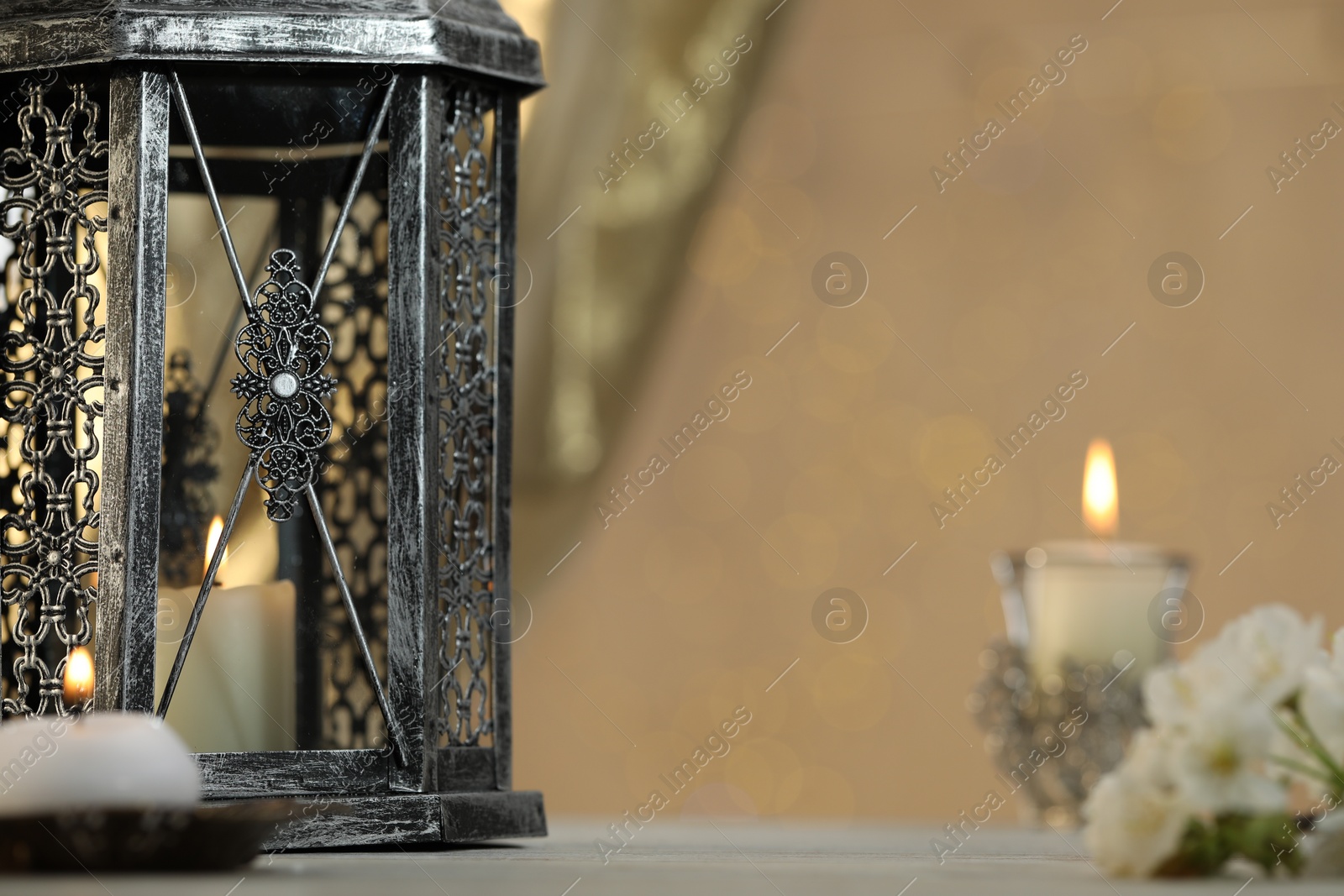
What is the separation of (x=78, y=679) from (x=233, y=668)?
0.18 ft

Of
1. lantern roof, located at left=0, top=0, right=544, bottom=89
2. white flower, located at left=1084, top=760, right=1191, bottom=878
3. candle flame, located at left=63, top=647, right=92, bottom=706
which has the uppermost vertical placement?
lantern roof, located at left=0, top=0, right=544, bottom=89

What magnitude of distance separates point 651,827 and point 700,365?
1.87ft

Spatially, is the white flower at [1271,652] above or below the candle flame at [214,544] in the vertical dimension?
below

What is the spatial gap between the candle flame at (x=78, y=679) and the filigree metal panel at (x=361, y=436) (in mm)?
86

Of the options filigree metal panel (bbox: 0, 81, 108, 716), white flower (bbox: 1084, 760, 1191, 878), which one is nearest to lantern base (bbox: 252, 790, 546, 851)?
filigree metal panel (bbox: 0, 81, 108, 716)

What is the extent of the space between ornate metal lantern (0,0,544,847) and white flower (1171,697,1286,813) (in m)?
0.26

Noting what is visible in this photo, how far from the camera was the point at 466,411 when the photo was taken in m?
0.58

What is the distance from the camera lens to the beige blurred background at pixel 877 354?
3.87 ft

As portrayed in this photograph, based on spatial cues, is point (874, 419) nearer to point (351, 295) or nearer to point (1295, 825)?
point (351, 295)

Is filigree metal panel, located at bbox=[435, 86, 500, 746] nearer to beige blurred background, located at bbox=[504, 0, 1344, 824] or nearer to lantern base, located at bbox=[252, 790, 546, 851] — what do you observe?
lantern base, located at bbox=[252, 790, 546, 851]

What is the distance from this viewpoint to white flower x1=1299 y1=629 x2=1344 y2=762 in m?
0.40

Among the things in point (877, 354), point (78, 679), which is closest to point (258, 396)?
point (78, 679)

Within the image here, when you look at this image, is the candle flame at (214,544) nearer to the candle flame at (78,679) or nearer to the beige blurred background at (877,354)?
the candle flame at (78,679)

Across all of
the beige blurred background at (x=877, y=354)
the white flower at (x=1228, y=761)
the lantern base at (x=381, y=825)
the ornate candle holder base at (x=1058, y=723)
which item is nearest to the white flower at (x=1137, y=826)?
the white flower at (x=1228, y=761)
